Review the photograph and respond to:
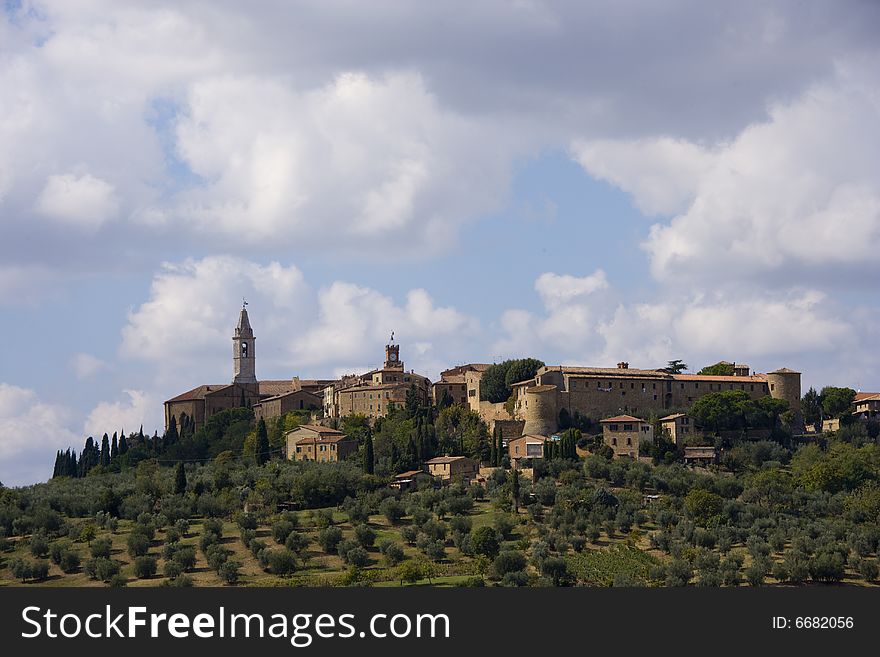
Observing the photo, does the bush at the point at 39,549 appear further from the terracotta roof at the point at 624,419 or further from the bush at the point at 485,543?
the terracotta roof at the point at 624,419

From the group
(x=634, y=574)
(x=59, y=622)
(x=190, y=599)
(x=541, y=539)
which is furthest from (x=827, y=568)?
(x=59, y=622)

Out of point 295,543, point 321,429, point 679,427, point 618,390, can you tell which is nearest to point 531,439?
point 679,427

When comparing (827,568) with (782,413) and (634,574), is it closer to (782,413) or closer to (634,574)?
(634,574)

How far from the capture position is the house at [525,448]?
94000mm

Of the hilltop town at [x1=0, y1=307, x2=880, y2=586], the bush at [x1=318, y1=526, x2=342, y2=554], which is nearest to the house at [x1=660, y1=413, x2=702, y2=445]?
the hilltop town at [x1=0, y1=307, x2=880, y2=586]

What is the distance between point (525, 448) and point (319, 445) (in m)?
13.7

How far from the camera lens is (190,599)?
51875 millimetres

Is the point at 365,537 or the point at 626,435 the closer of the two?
the point at 365,537

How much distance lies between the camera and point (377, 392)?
110062 mm

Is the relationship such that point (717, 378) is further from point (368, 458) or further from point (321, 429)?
point (368, 458)

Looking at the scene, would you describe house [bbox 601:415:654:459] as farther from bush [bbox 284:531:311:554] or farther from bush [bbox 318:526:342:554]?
bush [bbox 284:531:311:554]

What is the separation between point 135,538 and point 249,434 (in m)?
35.7

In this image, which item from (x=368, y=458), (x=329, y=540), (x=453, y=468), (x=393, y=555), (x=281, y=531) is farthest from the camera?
(x=453, y=468)

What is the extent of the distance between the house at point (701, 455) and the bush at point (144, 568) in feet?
120
